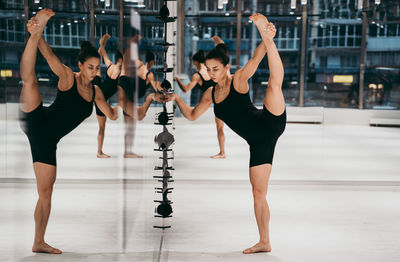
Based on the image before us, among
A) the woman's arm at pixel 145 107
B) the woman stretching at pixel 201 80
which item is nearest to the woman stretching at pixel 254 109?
the woman's arm at pixel 145 107

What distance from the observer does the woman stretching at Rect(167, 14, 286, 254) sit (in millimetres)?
2883

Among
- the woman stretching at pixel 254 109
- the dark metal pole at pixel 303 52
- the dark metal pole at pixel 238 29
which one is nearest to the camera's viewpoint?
the woman stretching at pixel 254 109

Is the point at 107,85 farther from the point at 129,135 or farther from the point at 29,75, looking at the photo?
the point at 29,75

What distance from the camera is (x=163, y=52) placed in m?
2.58

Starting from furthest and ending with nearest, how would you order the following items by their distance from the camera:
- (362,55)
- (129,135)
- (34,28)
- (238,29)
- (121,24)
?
(362,55)
(238,29)
(129,135)
(121,24)
(34,28)

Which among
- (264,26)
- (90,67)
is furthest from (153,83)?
(90,67)

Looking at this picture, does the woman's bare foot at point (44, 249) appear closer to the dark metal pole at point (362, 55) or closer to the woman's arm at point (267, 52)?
the woman's arm at point (267, 52)

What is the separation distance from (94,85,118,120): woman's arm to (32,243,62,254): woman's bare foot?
372 mm

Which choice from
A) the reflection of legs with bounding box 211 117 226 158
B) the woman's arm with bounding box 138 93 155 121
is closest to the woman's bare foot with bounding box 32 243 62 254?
the woman's arm with bounding box 138 93 155 121

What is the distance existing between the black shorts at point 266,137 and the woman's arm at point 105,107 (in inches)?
66.6

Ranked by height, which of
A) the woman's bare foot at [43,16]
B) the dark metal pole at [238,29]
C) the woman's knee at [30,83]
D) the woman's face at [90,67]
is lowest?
the woman's knee at [30,83]

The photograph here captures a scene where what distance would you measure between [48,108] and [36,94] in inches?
4.6

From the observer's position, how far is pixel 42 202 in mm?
1143

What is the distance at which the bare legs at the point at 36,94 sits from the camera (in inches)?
38.9
